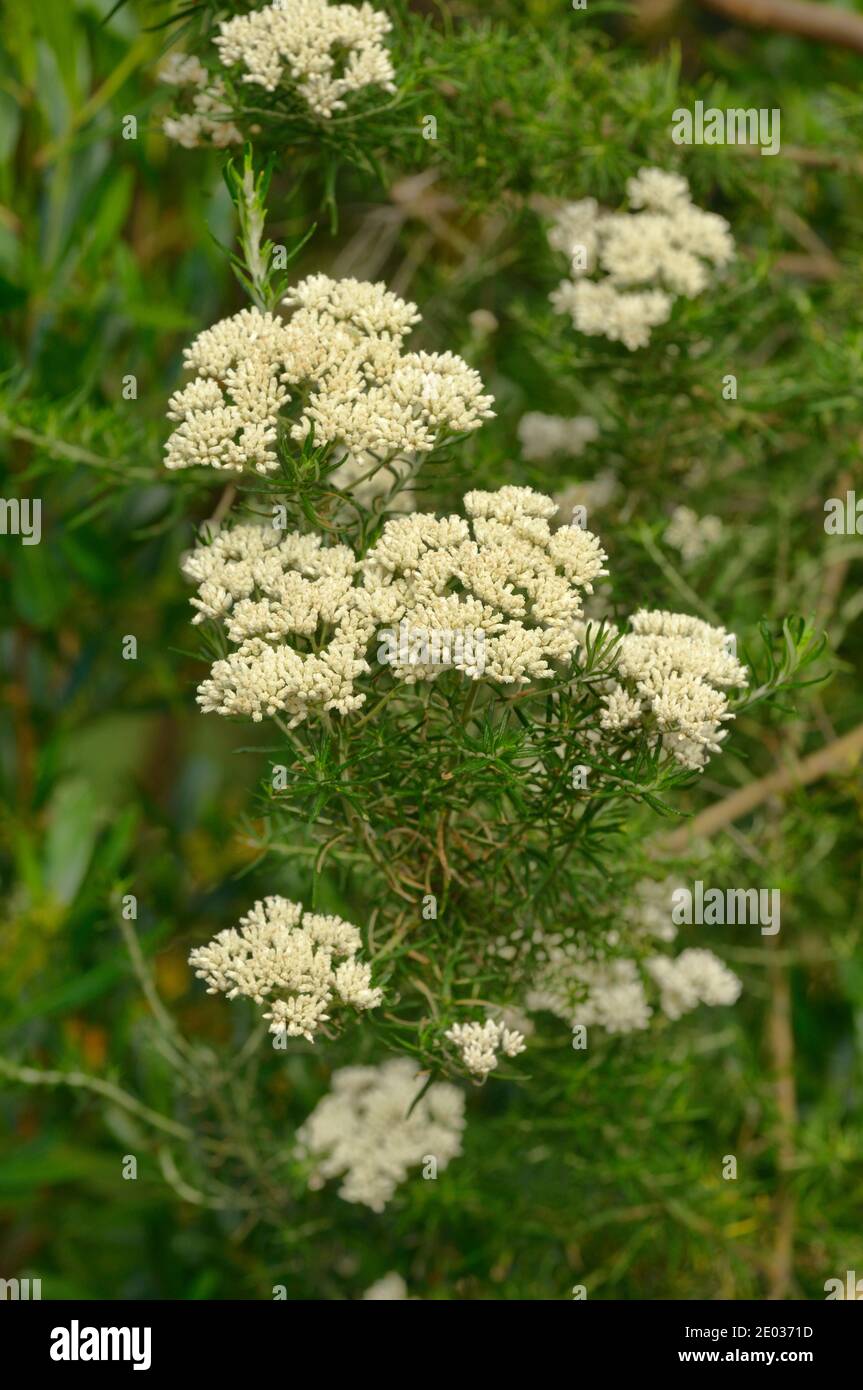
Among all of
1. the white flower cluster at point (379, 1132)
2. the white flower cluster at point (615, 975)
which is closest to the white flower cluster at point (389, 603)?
the white flower cluster at point (615, 975)

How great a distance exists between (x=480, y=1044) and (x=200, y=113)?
28.0 inches

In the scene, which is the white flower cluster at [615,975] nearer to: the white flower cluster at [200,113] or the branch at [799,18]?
the white flower cluster at [200,113]

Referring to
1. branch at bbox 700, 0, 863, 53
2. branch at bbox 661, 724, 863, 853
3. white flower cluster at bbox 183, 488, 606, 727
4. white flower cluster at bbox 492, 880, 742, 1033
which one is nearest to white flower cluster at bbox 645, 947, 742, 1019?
white flower cluster at bbox 492, 880, 742, 1033

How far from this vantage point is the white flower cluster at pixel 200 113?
3.59ft

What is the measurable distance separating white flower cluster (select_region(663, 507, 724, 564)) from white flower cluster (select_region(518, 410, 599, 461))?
120 mm

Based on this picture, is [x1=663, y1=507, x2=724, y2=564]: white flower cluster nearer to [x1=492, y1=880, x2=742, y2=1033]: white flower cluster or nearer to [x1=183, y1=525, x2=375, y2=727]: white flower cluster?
[x1=492, y1=880, x2=742, y2=1033]: white flower cluster

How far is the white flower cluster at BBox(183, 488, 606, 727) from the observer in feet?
2.76

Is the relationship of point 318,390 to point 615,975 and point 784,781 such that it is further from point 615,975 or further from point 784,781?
point 784,781

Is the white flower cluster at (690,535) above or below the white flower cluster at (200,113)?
below

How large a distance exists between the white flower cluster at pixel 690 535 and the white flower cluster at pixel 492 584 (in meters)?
0.55

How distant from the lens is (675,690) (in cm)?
88

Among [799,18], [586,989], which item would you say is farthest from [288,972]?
[799,18]

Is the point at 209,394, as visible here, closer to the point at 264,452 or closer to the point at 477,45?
the point at 264,452

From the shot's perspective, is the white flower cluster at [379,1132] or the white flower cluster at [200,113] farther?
the white flower cluster at [379,1132]
